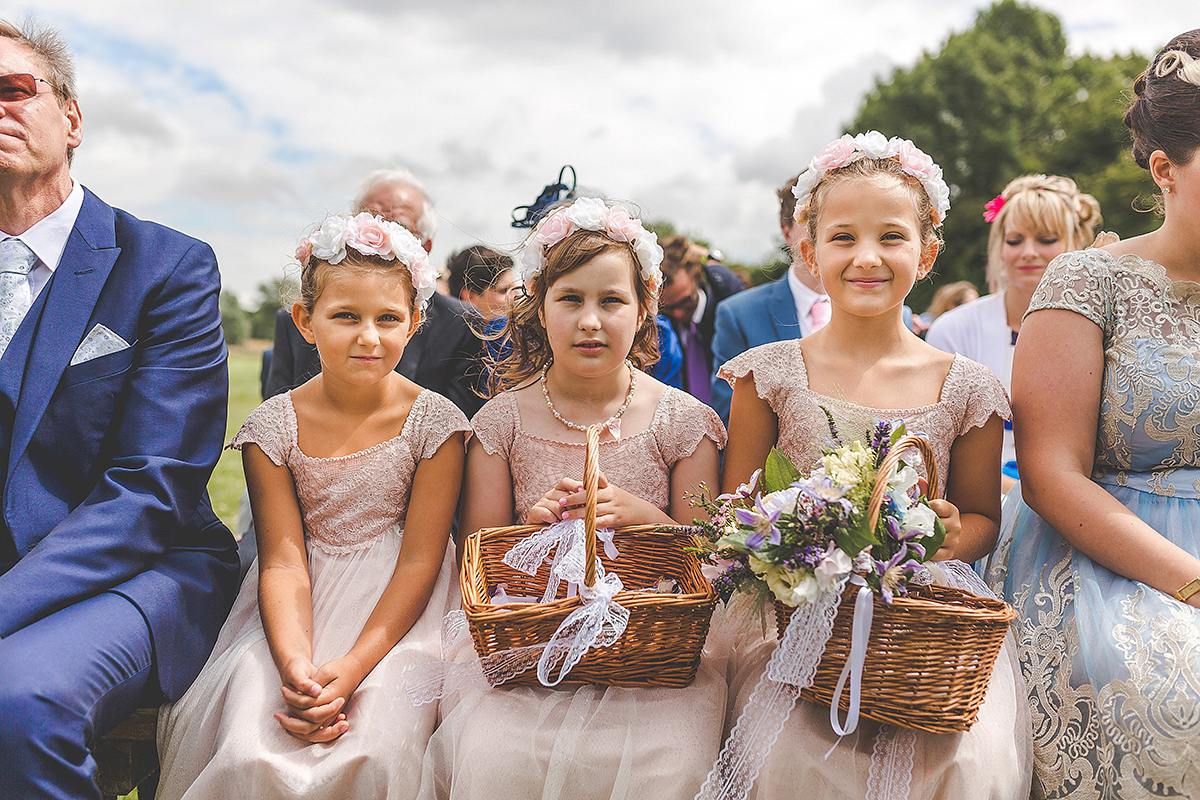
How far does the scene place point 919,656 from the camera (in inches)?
76.7

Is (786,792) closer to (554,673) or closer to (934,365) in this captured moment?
(554,673)

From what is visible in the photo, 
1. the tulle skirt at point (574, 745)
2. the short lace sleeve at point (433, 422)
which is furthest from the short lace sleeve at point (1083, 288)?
the short lace sleeve at point (433, 422)

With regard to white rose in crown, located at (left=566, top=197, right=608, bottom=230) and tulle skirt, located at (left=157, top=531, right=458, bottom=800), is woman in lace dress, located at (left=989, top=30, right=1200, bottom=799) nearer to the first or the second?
white rose in crown, located at (left=566, top=197, right=608, bottom=230)

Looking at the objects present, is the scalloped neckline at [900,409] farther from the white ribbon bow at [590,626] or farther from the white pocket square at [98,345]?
the white pocket square at [98,345]

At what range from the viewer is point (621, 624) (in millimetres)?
2111

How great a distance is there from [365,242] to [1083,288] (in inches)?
90.2

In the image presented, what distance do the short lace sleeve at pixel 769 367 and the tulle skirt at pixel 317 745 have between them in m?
1.20

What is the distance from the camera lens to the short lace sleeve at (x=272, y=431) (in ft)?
9.36

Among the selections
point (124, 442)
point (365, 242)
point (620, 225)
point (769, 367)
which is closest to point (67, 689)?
point (124, 442)

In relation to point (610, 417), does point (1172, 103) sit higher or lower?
higher

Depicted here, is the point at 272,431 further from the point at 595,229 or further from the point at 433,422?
A: the point at 595,229

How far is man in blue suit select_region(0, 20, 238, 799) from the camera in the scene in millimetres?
2344

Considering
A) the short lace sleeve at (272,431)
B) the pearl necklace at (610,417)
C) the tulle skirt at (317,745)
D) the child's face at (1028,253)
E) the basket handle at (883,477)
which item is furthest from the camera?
the child's face at (1028,253)

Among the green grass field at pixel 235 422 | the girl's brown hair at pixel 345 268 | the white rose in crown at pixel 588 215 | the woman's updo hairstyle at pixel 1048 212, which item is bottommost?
the green grass field at pixel 235 422
